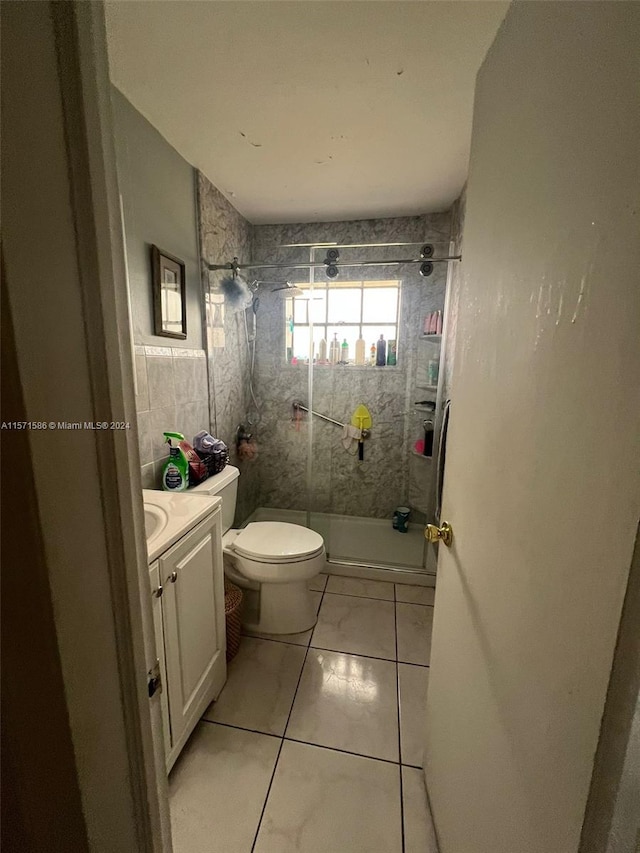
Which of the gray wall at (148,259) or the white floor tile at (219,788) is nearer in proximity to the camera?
the white floor tile at (219,788)

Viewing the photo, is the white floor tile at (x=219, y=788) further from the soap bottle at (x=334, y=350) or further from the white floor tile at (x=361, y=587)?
the soap bottle at (x=334, y=350)

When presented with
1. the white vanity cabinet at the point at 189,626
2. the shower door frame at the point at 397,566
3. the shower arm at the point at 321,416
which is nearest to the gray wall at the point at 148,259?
the white vanity cabinet at the point at 189,626

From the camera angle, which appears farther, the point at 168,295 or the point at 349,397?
the point at 349,397

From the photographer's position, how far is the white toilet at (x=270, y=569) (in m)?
1.63

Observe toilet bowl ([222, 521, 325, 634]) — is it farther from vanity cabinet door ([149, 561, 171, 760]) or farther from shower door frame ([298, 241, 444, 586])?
vanity cabinet door ([149, 561, 171, 760])

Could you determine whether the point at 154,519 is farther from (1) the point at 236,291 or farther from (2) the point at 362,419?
(2) the point at 362,419

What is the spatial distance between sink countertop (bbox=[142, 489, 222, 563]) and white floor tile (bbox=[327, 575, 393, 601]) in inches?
47.7

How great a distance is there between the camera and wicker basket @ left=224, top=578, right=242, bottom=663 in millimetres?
1568

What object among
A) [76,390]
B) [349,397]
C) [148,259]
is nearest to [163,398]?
[148,259]

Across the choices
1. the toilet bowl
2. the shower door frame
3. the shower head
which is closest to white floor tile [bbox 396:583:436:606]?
the shower door frame

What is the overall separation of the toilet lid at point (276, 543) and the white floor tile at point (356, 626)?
17.0 inches

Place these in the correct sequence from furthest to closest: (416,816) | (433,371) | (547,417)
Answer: (433,371) → (416,816) → (547,417)

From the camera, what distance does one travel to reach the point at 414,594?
6.81 feet

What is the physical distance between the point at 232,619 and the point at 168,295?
1.55m
